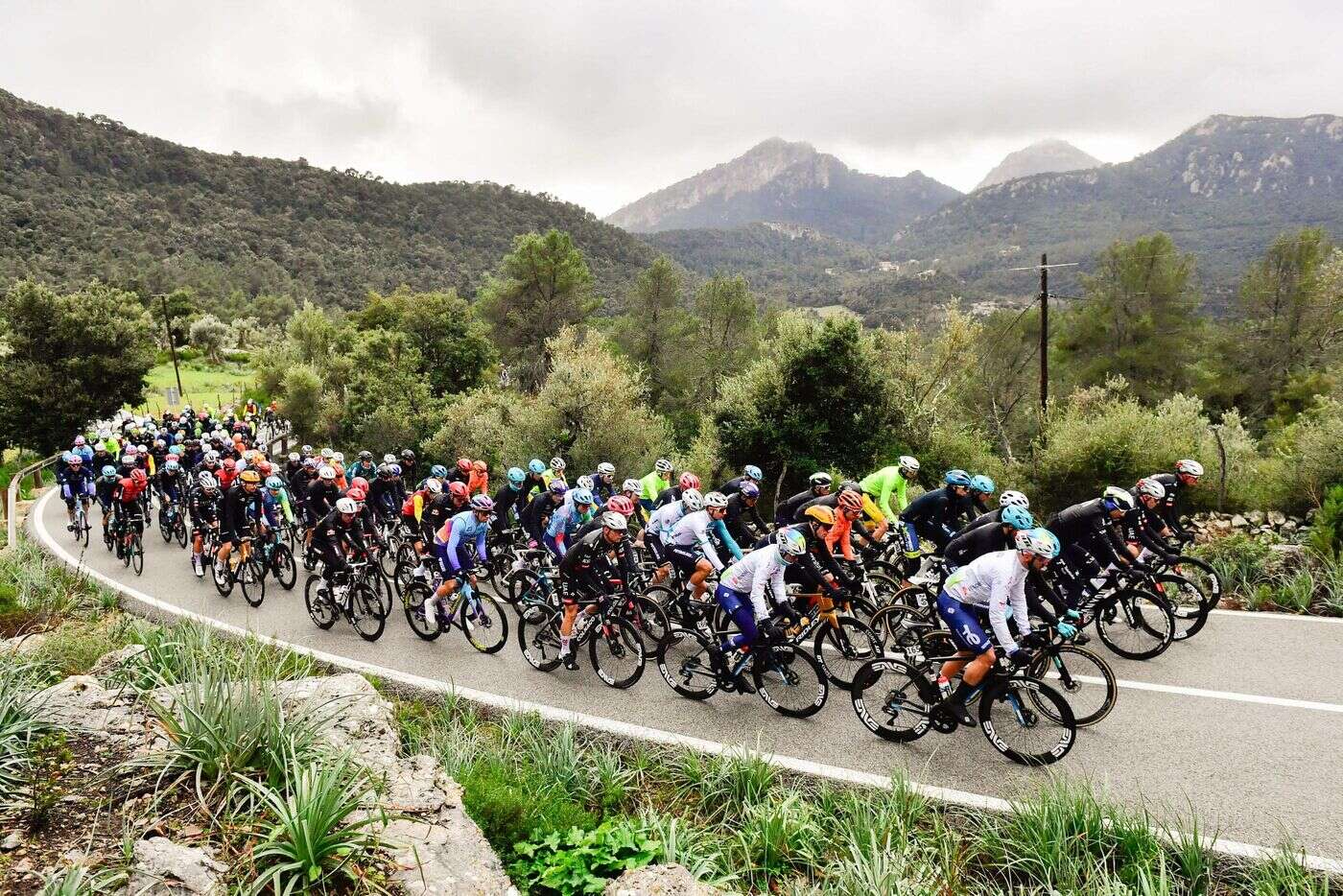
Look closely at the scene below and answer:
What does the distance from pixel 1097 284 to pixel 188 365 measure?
73797 millimetres

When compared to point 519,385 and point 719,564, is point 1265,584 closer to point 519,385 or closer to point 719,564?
point 719,564

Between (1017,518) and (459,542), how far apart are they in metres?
7.06

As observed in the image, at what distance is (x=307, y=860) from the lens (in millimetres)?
3689

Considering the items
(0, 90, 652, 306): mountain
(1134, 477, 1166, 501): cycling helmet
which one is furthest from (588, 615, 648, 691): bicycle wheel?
(0, 90, 652, 306): mountain

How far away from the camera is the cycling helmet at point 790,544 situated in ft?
23.5

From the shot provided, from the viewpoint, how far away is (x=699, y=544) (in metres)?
9.25

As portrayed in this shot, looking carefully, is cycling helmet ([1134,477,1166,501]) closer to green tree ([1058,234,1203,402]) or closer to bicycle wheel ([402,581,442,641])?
bicycle wheel ([402,581,442,641])

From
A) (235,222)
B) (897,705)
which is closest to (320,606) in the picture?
(897,705)

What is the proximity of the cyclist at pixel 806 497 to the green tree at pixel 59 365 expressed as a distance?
39.2 metres

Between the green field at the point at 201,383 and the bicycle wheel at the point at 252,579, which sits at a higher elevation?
the green field at the point at 201,383

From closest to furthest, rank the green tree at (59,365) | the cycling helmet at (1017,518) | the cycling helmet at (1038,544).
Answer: the cycling helmet at (1038,544)
the cycling helmet at (1017,518)
the green tree at (59,365)

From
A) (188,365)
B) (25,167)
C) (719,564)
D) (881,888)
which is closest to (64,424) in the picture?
(188,365)

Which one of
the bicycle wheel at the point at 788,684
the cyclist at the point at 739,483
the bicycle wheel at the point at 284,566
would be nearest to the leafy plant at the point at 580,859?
the bicycle wheel at the point at 788,684

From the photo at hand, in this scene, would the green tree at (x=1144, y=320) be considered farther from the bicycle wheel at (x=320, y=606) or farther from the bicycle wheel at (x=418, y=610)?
the bicycle wheel at (x=320, y=606)
